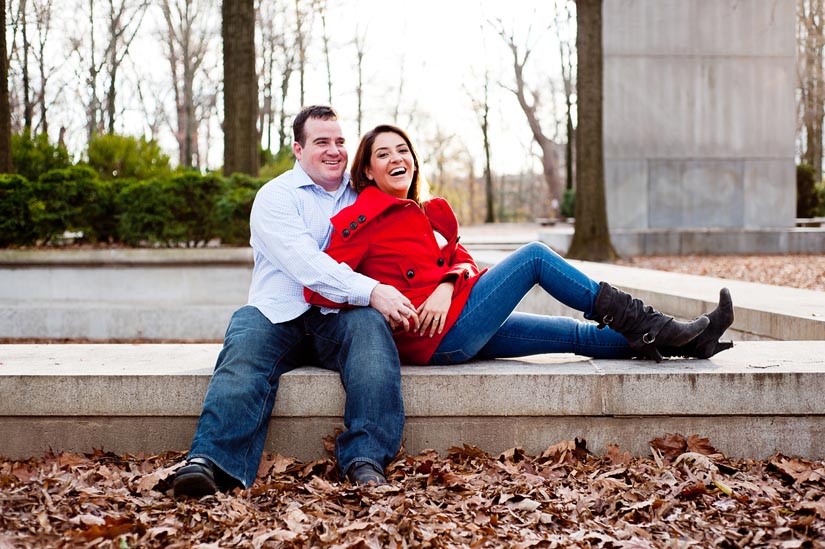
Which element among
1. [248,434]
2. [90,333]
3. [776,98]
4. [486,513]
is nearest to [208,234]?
[90,333]

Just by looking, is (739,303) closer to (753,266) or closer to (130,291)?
(130,291)

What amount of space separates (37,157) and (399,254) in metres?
10.6

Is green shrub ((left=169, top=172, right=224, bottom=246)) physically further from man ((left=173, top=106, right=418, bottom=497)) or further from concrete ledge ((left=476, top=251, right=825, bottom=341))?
man ((left=173, top=106, right=418, bottom=497))

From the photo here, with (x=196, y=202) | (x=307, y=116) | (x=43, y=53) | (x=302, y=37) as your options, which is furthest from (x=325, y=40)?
(x=307, y=116)

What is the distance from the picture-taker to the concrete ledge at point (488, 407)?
3.71 m

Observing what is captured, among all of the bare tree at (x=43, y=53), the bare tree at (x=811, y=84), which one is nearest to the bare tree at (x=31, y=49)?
the bare tree at (x=43, y=53)

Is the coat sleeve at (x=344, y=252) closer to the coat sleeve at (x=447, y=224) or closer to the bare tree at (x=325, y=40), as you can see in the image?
Result: the coat sleeve at (x=447, y=224)

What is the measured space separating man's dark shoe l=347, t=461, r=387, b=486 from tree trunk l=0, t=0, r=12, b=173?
969 cm

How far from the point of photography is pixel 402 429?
3.64m

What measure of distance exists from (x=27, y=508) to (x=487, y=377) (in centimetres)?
196

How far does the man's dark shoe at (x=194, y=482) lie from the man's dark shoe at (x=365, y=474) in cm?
55

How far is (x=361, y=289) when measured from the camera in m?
3.70

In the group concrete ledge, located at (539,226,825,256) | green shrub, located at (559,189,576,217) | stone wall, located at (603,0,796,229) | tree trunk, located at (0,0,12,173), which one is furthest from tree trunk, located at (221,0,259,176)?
green shrub, located at (559,189,576,217)

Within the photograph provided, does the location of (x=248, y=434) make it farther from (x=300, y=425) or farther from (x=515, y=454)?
(x=515, y=454)
